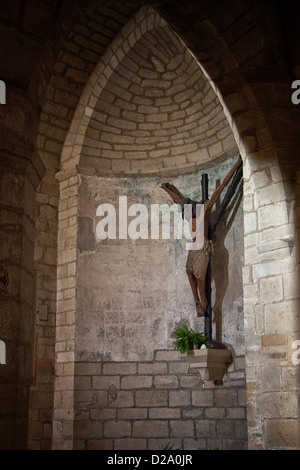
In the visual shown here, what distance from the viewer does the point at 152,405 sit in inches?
292

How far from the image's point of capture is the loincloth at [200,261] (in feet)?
23.8

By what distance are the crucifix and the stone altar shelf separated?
9.0 inches

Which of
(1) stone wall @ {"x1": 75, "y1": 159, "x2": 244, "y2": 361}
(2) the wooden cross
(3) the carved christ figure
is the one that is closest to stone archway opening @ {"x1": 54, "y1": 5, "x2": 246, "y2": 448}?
(1) stone wall @ {"x1": 75, "y1": 159, "x2": 244, "y2": 361}

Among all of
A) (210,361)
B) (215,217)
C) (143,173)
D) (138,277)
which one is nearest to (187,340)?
(210,361)

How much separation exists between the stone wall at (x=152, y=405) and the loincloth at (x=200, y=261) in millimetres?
1014

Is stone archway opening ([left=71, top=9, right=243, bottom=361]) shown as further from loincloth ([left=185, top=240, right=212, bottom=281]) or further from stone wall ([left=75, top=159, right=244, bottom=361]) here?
loincloth ([left=185, top=240, right=212, bottom=281])

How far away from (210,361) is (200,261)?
1169 mm

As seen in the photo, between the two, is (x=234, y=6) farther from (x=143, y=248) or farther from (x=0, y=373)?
(x=143, y=248)

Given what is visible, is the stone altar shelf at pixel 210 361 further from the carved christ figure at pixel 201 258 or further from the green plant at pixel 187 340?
the carved christ figure at pixel 201 258

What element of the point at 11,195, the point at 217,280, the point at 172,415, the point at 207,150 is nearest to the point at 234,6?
the point at 11,195

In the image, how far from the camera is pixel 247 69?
15.9 feet

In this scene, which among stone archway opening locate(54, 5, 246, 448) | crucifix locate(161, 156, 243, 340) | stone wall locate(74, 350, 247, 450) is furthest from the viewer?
stone archway opening locate(54, 5, 246, 448)

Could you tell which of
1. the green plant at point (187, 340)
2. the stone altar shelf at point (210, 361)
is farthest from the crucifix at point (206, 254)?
the stone altar shelf at point (210, 361)

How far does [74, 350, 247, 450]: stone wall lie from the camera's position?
7043mm
